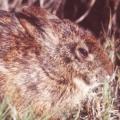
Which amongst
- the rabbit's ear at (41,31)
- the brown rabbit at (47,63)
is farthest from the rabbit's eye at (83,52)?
the rabbit's ear at (41,31)

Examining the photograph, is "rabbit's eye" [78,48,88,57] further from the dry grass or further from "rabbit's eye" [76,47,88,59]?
the dry grass

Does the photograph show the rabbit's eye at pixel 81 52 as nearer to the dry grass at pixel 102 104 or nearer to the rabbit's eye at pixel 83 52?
the rabbit's eye at pixel 83 52

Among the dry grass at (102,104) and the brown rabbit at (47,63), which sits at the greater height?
the brown rabbit at (47,63)

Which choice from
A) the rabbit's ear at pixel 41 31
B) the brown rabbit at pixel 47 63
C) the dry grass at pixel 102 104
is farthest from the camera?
the rabbit's ear at pixel 41 31

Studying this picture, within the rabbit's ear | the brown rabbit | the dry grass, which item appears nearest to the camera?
the dry grass

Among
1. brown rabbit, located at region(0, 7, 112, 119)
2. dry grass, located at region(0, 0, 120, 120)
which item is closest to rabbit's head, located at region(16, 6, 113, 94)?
brown rabbit, located at region(0, 7, 112, 119)

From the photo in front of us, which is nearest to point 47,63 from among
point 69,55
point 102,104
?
point 69,55

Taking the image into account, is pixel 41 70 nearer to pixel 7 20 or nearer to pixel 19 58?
pixel 19 58

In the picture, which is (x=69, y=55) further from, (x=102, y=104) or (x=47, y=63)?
(x=102, y=104)
